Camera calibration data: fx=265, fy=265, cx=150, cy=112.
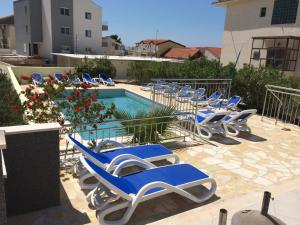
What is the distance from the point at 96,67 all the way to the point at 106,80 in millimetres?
1810

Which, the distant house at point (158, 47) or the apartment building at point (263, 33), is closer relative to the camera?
the apartment building at point (263, 33)

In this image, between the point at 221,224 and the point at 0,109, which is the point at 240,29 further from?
the point at 221,224

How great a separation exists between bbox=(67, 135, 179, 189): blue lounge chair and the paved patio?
1.82 ft

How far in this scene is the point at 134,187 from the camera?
154 inches

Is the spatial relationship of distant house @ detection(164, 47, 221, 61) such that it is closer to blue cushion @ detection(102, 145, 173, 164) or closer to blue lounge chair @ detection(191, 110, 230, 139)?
blue lounge chair @ detection(191, 110, 230, 139)

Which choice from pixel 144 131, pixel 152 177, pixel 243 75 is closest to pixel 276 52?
pixel 243 75

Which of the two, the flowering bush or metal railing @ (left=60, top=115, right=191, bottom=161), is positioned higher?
the flowering bush

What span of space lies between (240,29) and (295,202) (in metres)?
23.8

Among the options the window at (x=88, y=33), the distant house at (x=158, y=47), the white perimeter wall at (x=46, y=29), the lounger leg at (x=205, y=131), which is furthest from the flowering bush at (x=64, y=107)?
the distant house at (x=158, y=47)

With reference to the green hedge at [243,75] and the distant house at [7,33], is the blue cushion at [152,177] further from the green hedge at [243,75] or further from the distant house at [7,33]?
the distant house at [7,33]

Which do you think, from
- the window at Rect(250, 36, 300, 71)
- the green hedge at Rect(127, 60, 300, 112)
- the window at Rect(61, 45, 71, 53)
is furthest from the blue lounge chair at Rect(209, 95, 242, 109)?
the window at Rect(61, 45, 71, 53)

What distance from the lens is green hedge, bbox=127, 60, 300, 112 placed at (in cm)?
1162

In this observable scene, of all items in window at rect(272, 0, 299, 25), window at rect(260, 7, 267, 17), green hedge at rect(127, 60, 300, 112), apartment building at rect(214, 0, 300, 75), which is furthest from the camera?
window at rect(260, 7, 267, 17)

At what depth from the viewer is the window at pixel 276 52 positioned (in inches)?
823
